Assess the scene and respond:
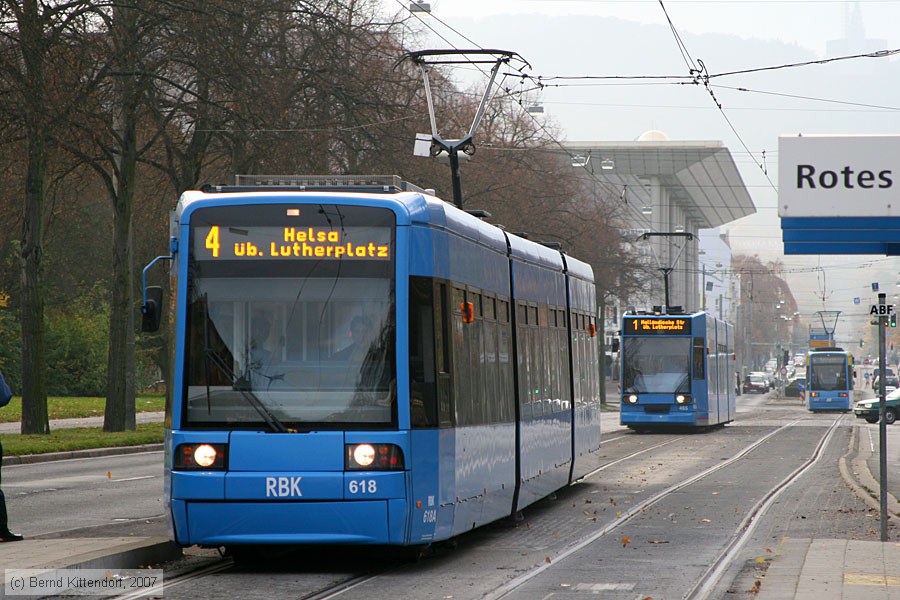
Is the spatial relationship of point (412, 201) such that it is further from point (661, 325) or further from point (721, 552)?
point (661, 325)

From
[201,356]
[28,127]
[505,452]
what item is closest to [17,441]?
[28,127]

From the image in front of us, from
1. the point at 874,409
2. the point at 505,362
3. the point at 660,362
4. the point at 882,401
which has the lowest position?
the point at 874,409

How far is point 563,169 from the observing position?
197 feet

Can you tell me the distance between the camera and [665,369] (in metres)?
38.2

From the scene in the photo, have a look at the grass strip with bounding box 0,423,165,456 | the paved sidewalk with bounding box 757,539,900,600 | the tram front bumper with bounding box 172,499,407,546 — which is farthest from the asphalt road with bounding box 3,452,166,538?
the paved sidewalk with bounding box 757,539,900,600

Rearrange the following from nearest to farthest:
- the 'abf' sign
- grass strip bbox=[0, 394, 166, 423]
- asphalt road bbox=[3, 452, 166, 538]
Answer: the 'abf' sign < asphalt road bbox=[3, 452, 166, 538] < grass strip bbox=[0, 394, 166, 423]

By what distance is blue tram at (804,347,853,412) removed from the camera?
66250 millimetres

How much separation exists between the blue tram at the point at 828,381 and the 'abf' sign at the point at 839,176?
52608 mm

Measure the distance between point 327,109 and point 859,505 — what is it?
1474 cm

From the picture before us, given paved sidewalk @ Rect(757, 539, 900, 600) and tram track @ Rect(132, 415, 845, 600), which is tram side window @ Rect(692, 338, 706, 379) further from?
paved sidewalk @ Rect(757, 539, 900, 600)

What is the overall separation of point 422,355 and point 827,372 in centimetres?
5855

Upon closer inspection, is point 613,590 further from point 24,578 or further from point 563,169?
point 563,169

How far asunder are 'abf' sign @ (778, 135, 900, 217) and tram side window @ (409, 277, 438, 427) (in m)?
4.99

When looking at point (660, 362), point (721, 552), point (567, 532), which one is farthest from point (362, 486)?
point (660, 362)
